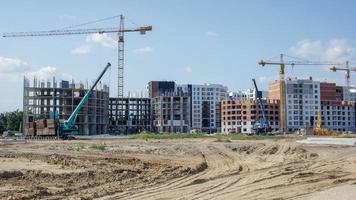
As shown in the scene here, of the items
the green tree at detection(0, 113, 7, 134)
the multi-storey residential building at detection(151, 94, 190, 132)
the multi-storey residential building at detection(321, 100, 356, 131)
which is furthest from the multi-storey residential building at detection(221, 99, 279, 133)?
the green tree at detection(0, 113, 7, 134)

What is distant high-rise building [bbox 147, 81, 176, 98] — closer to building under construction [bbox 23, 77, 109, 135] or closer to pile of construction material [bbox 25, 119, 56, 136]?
building under construction [bbox 23, 77, 109, 135]

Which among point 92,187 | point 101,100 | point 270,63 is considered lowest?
point 92,187

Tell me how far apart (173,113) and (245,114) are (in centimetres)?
3300

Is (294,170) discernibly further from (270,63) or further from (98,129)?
(270,63)

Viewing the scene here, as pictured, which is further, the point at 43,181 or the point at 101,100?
the point at 101,100

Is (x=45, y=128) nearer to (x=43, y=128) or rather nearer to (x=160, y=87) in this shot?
(x=43, y=128)

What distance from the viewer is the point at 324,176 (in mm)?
21766

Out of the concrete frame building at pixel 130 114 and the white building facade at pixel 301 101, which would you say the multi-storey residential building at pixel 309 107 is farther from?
the concrete frame building at pixel 130 114

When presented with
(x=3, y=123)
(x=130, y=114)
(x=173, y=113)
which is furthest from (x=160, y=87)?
(x=3, y=123)

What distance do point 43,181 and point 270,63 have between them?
14134cm

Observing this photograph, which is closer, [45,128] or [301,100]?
[45,128]

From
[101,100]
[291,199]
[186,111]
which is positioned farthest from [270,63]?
[291,199]

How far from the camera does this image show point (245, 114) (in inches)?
7377

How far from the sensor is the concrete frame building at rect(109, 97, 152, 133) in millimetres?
170750
